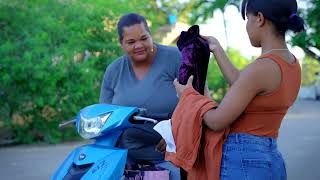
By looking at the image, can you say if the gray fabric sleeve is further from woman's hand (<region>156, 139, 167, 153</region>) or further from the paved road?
the paved road

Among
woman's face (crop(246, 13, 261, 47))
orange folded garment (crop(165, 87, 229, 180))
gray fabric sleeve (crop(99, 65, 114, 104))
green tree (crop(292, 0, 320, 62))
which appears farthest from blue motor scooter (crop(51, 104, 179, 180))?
green tree (crop(292, 0, 320, 62))

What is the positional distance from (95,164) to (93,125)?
0.18m

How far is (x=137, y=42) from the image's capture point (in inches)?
111

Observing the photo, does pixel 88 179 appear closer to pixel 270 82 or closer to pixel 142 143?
pixel 142 143

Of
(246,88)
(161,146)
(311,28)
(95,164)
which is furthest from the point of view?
(311,28)

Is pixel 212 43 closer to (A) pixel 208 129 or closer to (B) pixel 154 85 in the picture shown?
(A) pixel 208 129

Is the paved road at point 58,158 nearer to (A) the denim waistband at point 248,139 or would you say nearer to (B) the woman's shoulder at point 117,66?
(B) the woman's shoulder at point 117,66

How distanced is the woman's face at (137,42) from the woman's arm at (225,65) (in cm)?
59

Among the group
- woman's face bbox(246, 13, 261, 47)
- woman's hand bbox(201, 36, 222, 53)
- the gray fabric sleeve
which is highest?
woman's face bbox(246, 13, 261, 47)

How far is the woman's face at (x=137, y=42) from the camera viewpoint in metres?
Result: 2.82

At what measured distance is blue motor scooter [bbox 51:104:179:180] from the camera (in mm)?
2477

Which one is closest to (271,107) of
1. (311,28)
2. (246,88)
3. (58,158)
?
(246,88)

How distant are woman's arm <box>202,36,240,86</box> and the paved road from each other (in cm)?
526

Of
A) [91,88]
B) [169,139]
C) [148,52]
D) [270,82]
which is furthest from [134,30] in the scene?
[91,88]
